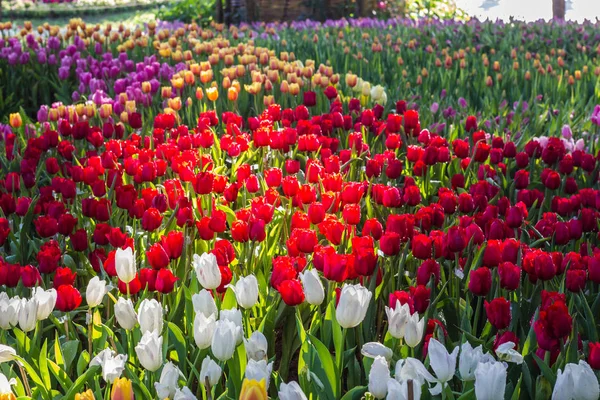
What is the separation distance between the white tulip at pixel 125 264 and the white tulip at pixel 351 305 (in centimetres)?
64

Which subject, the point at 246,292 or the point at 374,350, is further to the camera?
the point at 246,292

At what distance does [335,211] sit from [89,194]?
4.05ft

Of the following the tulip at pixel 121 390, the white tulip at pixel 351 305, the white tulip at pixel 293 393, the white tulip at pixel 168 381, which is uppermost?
the white tulip at pixel 351 305

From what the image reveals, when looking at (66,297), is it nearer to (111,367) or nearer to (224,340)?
(111,367)

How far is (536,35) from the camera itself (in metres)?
9.64

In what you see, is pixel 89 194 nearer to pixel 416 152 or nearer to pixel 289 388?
pixel 416 152

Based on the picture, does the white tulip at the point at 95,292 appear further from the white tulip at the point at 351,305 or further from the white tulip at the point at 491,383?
the white tulip at the point at 491,383

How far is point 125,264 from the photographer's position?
221 centimetres

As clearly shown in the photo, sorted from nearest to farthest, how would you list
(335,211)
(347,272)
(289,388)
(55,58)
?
(289,388), (347,272), (335,211), (55,58)

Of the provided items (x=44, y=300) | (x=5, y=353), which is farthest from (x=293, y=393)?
(x=44, y=300)

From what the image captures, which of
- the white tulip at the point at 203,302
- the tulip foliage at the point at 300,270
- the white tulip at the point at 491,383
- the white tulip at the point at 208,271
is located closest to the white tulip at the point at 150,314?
the tulip foliage at the point at 300,270

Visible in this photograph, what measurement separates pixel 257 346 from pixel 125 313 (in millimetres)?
379

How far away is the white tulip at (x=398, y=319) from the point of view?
6.32 ft

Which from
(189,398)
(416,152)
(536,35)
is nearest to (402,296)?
(189,398)
